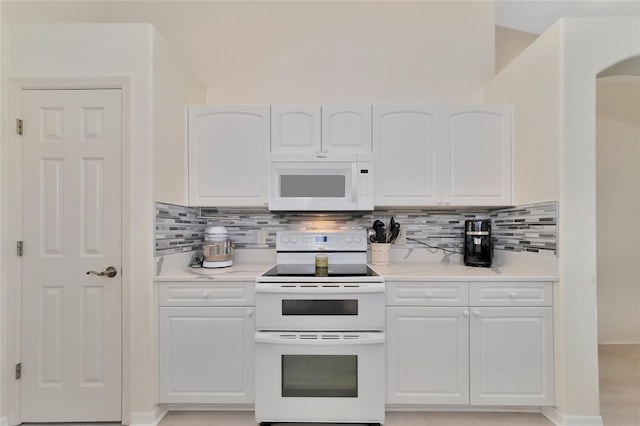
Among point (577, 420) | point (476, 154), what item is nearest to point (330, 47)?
point (476, 154)

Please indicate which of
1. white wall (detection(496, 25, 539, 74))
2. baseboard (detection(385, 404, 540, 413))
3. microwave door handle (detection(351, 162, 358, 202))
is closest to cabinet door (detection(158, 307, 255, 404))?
baseboard (detection(385, 404, 540, 413))

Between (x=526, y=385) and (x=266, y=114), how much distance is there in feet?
8.07

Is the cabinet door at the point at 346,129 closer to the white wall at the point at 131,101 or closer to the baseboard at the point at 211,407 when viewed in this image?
the white wall at the point at 131,101

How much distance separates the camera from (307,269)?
230cm

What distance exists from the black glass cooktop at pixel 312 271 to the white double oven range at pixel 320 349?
0.08 meters

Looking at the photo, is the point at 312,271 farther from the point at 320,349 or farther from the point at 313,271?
the point at 320,349

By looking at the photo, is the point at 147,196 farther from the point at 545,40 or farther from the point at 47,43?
the point at 545,40

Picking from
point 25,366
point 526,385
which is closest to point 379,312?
point 526,385

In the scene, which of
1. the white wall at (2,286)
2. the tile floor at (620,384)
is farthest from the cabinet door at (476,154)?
the white wall at (2,286)

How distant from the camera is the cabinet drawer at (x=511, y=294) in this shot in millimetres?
1936

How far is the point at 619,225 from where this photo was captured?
3.05 m

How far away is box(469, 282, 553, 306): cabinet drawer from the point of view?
1.94 meters

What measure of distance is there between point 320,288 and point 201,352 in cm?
84

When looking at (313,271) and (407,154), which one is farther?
(407,154)
